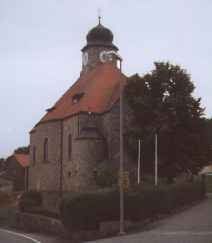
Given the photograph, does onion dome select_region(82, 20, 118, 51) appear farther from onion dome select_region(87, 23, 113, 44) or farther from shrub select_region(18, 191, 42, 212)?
shrub select_region(18, 191, 42, 212)

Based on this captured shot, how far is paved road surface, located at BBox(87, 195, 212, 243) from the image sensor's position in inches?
1004

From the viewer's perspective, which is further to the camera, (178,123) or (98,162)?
(98,162)

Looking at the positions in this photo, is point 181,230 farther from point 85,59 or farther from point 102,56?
point 85,59

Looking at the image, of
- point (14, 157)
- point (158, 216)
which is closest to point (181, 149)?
point (158, 216)

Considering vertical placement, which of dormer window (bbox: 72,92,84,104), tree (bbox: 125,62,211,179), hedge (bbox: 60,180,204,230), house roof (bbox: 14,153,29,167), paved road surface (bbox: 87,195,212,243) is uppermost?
dormer window (bbox: 72,92,84,104)

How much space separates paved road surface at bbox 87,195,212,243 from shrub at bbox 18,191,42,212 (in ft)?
52.6

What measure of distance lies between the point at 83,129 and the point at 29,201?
798cm

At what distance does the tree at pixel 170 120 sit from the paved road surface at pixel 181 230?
28.7 ft

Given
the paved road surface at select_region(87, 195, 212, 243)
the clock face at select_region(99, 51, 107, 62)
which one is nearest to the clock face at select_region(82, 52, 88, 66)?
the clock face at select_region(99, 51, 107, 62)

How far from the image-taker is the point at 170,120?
48.6m

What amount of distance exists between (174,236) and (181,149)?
22193mm

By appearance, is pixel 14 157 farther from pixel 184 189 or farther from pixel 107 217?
pixel 107 217

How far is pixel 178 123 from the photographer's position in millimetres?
48688

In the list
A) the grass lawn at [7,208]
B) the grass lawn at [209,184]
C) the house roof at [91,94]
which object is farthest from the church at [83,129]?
the grass lawn at [209,184]
